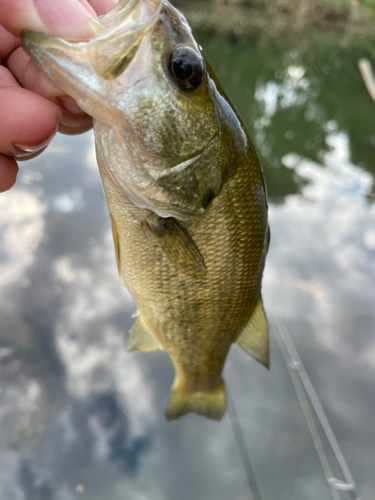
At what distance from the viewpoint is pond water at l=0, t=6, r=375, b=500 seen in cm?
229

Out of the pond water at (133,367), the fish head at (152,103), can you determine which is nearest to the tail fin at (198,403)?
the pond water at (133,367)

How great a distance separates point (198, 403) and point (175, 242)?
1069mm

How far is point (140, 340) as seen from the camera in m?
1.55

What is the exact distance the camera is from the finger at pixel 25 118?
71 cm

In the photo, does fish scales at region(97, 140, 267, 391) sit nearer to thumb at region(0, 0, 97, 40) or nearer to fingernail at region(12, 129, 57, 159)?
fingernail at region(12, 129, 57, 159)

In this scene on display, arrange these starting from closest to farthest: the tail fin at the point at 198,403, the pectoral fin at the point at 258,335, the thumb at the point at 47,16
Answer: the thumb at the point at 47,16 < the pectoral fin at the point at 258,335 < the tail fin at the point at 198,403

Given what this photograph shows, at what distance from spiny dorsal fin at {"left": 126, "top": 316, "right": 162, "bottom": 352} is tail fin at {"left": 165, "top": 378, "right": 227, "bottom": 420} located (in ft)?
1.15

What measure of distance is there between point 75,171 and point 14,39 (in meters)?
3.47

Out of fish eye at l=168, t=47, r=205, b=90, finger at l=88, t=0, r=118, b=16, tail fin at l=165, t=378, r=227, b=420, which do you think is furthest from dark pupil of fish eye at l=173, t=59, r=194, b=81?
tail fin at l=165, t=378, r=227, b=420

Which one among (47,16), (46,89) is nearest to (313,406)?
(46,89)

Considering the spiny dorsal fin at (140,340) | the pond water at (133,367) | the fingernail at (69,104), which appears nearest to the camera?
the fingernail at (69,104)

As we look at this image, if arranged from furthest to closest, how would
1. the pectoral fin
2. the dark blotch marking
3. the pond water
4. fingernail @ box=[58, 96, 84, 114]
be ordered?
the pond water < the pectoral fin < the dark blotch marking < fingernail @ box=[58, 96, 84, 114]

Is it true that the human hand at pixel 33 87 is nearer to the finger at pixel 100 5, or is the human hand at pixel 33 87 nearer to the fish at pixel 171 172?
the fish at pixel 171 172

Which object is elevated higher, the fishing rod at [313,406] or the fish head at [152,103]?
the fish head at [152,103]
